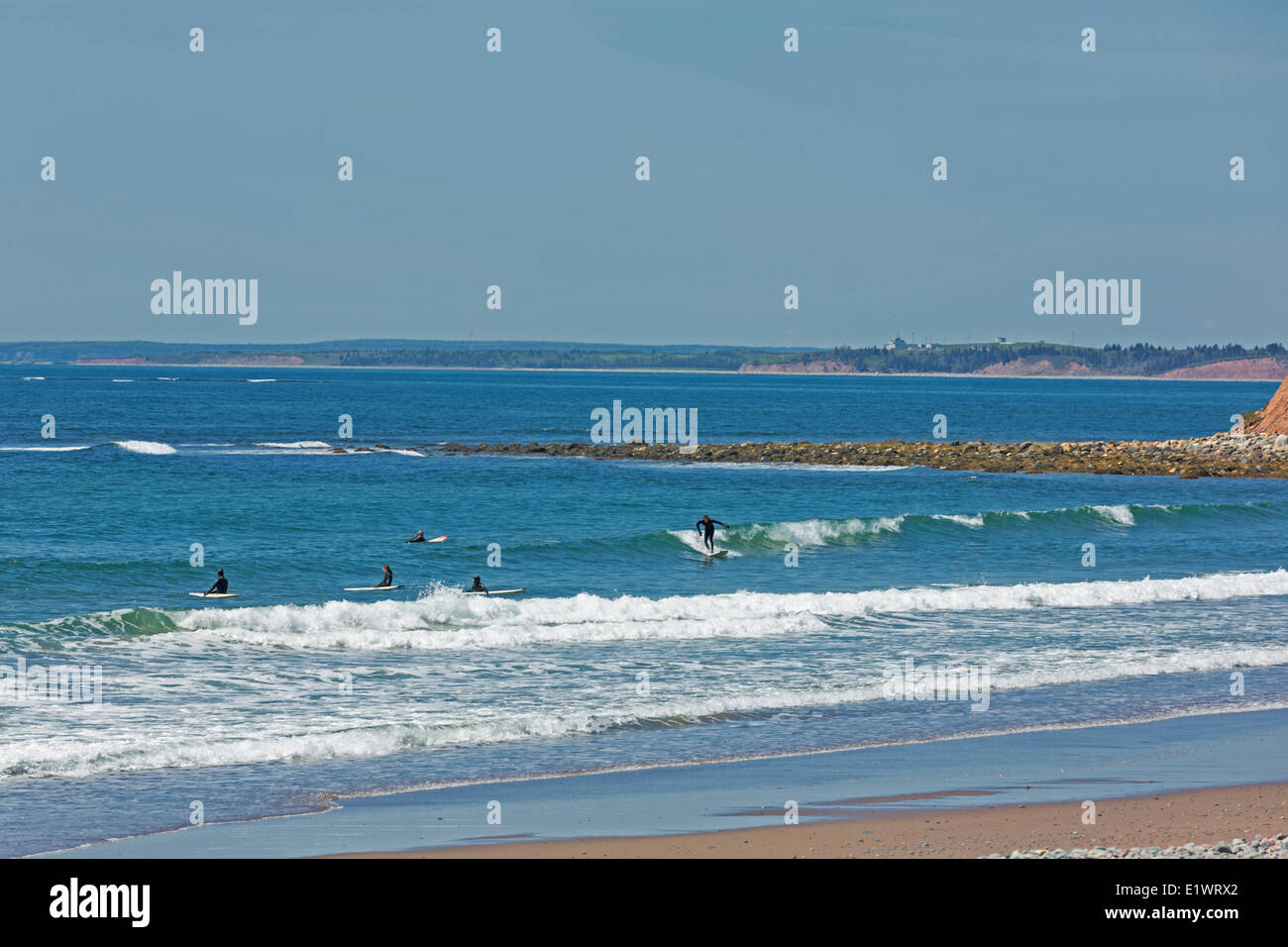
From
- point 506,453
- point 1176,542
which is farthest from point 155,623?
point 506,453

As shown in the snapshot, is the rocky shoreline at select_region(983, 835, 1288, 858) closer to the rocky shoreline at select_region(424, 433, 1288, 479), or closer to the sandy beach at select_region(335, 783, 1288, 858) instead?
the sandy beach at select_region(335, 783, 1288, 858)

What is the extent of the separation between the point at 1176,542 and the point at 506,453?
37838 millimetres

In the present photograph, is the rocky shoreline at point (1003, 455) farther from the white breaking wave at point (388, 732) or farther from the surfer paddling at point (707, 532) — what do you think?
the white breaking wave at point (388, 732)

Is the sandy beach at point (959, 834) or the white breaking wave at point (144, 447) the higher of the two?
the white breaking wave at point (144, 447)

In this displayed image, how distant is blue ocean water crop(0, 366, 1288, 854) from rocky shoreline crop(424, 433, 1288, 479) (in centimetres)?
502

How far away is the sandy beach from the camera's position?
10.7 m

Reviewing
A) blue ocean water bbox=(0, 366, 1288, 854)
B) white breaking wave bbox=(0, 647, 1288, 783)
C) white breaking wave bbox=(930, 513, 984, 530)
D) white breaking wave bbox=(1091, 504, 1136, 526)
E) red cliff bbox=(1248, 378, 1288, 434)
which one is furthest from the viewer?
red cliff bbox=(1248, 378, 1288, 434)

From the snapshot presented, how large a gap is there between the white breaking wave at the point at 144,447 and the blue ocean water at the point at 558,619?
6530mm

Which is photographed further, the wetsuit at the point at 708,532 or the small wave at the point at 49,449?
the small wave at the point at 49,449

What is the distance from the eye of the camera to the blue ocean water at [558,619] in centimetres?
1492

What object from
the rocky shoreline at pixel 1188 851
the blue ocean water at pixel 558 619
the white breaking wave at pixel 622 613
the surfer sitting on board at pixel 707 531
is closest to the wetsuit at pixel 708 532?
the surfer sitting on board at pixel 707 531

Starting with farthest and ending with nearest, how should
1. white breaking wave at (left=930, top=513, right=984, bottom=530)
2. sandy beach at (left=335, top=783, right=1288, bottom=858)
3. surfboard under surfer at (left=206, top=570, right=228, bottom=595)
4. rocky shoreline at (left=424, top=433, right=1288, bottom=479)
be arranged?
rocky shoreline at (left=424, top=433, right=1288, bottom=479) < white breaking wave at (left=930, top=513, right=984, bottom=530) < surfboard under surfer at (left=206, top=570, right=228, bottom=595) < sandy beach at (left=335, top=783, right=1288, bottom=858)

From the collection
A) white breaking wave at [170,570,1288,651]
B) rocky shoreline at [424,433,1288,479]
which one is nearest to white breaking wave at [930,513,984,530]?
white breaking wave at [170,570,1288,651]

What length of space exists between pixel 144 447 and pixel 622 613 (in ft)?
163
